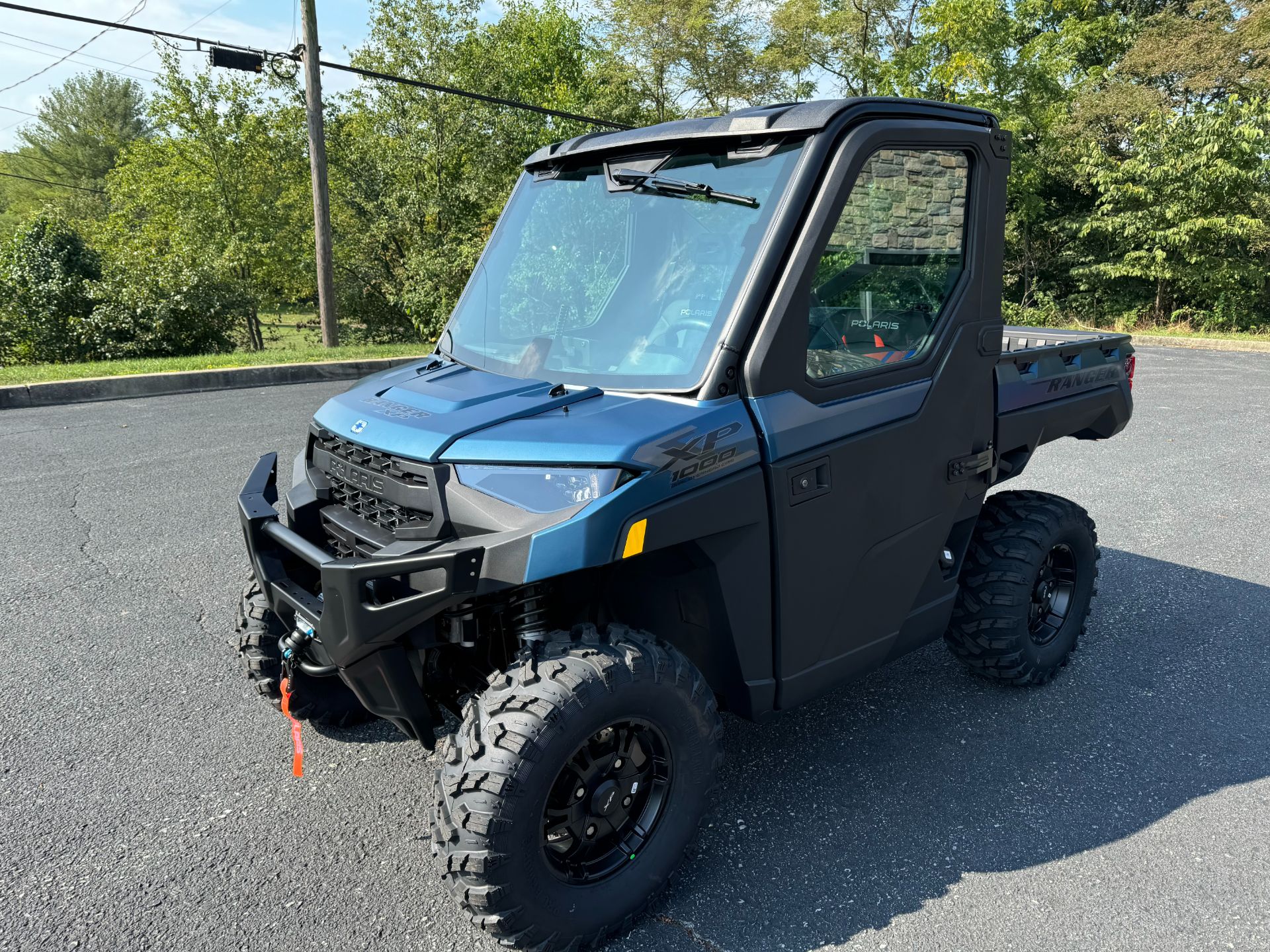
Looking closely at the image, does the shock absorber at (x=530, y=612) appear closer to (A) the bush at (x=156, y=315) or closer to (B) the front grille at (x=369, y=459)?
(B) the front grille at (x=369, y=459)

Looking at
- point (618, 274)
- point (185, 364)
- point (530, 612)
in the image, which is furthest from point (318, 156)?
point (530, 612)

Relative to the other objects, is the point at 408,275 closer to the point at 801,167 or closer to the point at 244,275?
the point at 244,275

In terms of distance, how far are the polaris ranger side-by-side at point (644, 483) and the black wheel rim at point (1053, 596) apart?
0.82m

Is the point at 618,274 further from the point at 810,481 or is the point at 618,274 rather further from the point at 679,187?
the point at 810,481

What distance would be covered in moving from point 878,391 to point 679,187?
2.86 feet

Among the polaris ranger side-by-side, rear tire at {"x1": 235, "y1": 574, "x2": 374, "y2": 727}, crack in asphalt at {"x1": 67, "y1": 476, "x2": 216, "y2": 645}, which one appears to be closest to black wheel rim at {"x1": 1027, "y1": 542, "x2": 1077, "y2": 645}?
the polaris ranger side-by-side

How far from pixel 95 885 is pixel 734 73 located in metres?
29.6

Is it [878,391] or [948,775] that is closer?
[878,391]

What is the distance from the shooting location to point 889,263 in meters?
2.79

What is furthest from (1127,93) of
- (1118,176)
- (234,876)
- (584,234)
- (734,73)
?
(234,876)

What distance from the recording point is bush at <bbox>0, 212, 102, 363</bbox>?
15570 millimetres

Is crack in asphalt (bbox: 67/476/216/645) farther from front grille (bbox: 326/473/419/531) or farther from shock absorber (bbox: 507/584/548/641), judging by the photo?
shock absorber (bbox: 507/584/548/641)

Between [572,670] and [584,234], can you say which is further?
[584,234]

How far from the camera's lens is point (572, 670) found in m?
2.19
